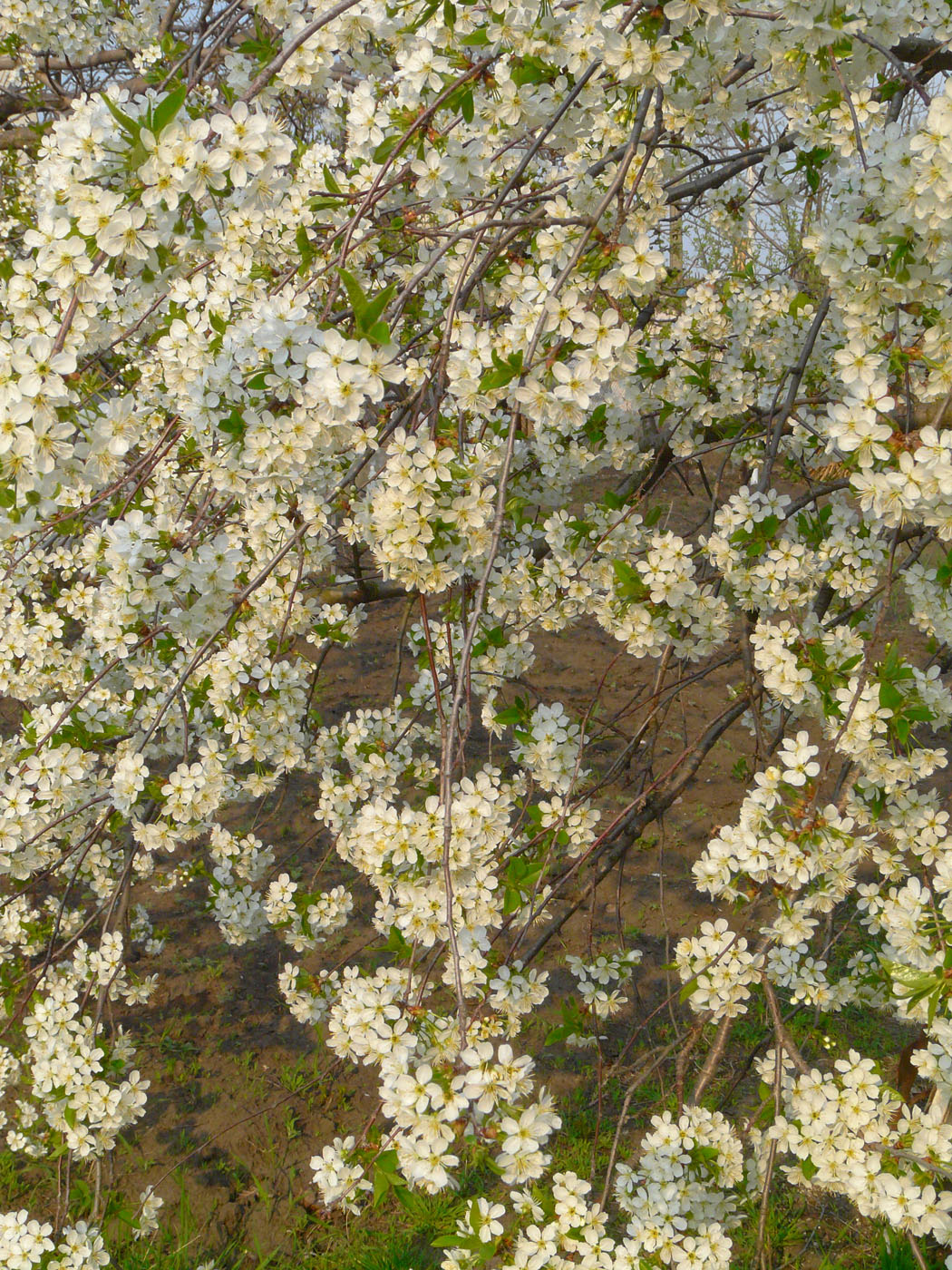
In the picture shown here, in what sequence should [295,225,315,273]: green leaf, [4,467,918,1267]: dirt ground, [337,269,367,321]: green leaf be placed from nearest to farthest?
[337,269,367,321]: green leaf
[295,225,315,273]: green leaf
[4,467,918,1267]: dirt ground

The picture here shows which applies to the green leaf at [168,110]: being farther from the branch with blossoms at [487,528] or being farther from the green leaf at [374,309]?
the green leaf at [374,309]

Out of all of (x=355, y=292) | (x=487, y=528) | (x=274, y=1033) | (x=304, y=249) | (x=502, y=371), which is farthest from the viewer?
(x=274, y=1033)

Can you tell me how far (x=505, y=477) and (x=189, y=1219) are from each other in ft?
9.04

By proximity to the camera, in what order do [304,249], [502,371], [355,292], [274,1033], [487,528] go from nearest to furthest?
1. [355,292]
2. [502,371]
3. [304,249]
4. [487,528]
5. [274,1033]

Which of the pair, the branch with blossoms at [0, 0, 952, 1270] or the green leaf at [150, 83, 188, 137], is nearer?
the green leaf at [150, 83, 188, 137]

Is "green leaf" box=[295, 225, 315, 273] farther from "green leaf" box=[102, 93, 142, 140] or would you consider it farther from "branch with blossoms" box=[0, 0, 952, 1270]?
"green leaf" box=[102, 93, 142, 140]

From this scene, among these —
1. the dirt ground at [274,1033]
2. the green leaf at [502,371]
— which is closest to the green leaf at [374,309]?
the green leaf at [502,371]

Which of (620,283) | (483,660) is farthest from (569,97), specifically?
(483,660)

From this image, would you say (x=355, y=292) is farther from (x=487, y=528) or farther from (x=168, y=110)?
(x=487, y=528)

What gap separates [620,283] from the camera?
1482 mm

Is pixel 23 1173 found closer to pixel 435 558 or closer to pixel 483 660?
pixel 483 660

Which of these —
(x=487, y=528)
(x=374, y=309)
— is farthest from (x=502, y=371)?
(x=487, y=528)

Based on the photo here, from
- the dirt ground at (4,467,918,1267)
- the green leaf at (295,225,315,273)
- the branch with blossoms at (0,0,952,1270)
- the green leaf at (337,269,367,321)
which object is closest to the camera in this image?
the green leaf at (337,269,367,321)

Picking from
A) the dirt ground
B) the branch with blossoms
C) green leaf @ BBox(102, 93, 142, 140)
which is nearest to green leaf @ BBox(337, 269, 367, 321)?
the branch with blossoms
